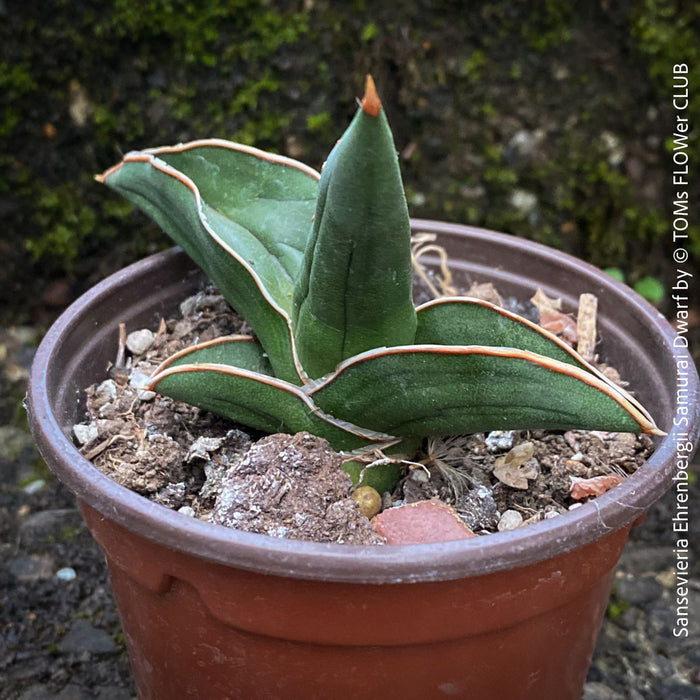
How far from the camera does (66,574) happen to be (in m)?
1.58

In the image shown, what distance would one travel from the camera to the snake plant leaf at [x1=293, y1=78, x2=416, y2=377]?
30.9 inches

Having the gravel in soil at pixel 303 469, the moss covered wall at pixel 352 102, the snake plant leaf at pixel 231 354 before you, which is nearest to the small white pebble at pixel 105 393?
the gravel in soil at pixel 303 469

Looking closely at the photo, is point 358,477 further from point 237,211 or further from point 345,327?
point 237,211

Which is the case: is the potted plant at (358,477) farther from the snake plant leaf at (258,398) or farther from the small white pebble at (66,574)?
the small white pebble at (66,574)

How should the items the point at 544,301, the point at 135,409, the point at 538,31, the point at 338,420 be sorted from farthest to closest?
the point at 538,31, the point at 544,301, the point at 135,409, the point at 338,420

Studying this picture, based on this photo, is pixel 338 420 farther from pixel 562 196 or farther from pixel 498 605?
pixel 562 196

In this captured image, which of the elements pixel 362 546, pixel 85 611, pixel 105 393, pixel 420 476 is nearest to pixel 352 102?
pixel 105 393

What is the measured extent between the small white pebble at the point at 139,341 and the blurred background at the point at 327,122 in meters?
0.54

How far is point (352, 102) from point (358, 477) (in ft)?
3.55

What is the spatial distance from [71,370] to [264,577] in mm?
476

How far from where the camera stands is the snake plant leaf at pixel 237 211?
1074 mm

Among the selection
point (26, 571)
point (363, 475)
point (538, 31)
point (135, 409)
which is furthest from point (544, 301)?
point (26, 571)

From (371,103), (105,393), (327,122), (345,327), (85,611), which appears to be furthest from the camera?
(327,122)

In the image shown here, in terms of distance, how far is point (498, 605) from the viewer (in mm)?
886
